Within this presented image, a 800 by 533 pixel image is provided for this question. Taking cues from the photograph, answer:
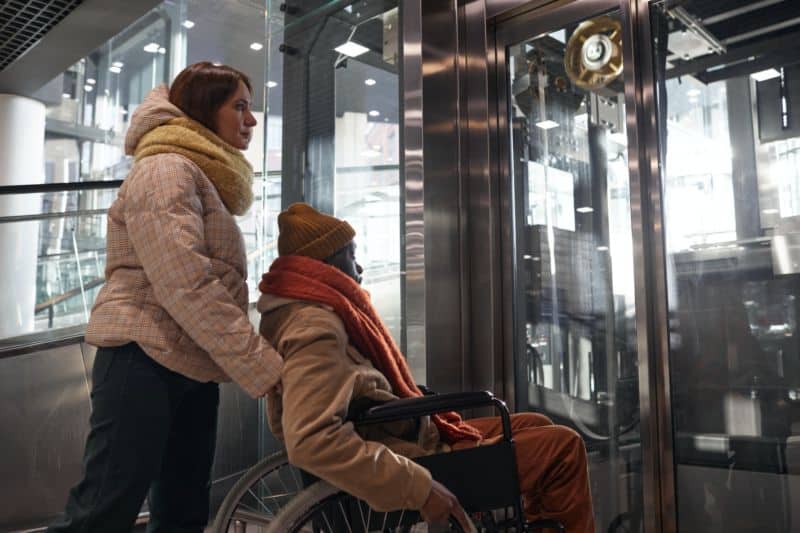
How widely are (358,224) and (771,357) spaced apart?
5.16ft

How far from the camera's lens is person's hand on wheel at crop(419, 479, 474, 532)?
1.47 meters

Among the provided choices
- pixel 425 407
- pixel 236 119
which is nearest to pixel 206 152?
pixel 236 119

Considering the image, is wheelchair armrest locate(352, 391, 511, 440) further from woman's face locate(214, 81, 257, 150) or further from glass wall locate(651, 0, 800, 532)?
glass wall locate(651, 0, 800, 532)

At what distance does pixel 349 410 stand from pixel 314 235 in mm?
439

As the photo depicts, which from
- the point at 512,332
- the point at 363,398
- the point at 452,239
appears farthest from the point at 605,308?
the point at 363,398

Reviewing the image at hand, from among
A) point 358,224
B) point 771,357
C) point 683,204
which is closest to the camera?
point 771,357

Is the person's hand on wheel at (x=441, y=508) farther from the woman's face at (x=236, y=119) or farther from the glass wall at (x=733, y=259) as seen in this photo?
the glass wall at (x=733, y=259)

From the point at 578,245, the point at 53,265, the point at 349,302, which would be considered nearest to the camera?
the point at 349,302

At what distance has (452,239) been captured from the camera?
3006 millimetres

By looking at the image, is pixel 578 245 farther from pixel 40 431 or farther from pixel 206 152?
pixel 40 431

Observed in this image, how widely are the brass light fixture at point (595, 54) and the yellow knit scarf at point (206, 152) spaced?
1.56 metres

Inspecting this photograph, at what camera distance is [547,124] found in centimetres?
301

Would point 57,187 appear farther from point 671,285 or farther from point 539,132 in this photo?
point 671,285

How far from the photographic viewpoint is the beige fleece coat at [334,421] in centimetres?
146
